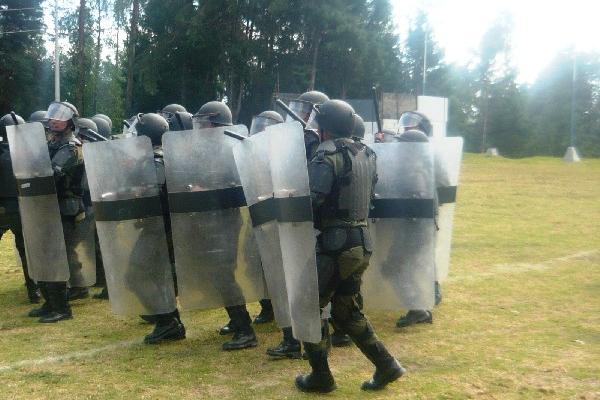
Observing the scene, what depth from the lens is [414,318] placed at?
6.50 meters

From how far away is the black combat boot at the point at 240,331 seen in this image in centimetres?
567

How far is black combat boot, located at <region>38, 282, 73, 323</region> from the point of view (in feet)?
21.8

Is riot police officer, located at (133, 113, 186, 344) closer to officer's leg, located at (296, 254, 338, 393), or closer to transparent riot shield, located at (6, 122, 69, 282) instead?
transparent riot shield, located at (6, 122, 69, 282)

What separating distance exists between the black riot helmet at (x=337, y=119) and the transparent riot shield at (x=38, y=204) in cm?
303

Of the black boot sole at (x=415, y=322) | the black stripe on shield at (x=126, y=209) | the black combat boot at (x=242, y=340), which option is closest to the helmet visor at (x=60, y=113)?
the black stripe on shield at (x=126, y=209)

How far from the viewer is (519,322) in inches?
258

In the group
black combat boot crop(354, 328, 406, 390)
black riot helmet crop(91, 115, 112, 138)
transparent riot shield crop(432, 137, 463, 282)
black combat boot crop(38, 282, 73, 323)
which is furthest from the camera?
black riot helmet crop(91, 115, 112, 138)

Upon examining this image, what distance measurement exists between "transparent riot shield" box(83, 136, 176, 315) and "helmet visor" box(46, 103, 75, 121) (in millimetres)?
1519

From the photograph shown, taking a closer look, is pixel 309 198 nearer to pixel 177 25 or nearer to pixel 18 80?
pixel 177 25

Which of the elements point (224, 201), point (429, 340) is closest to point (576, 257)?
point (429, 340)

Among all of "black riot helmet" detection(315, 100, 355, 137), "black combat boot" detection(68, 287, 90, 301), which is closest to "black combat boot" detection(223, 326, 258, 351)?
"black riot helmet" detection(315, 100, 355, 137)

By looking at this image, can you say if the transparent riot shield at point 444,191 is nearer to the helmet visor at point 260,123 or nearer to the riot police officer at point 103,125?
the helmet visor at point 260,123

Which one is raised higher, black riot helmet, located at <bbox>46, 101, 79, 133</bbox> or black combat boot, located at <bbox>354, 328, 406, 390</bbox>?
black riot helmet, located at <bbox>46, 101, 79, 133</bbox>

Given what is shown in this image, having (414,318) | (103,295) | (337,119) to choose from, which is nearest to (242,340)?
(414,318)
